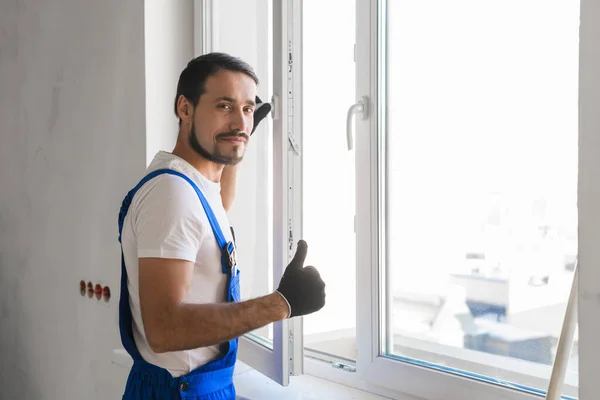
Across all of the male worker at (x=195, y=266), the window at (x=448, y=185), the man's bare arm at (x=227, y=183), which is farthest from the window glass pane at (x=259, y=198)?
the male worker at (x=195, y=266)

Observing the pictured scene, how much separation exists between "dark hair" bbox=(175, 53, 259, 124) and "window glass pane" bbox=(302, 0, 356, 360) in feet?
1.46

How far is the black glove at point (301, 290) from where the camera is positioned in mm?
1160

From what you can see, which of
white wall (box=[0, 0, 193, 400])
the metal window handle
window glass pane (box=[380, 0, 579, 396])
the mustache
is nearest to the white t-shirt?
the mustache

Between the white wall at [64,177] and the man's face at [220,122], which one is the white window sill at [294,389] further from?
the man's face at [220,122]

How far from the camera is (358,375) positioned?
1.64 m

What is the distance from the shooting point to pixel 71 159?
2199 millimetres

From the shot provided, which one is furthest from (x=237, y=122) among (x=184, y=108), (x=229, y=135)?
(x=184, y=108)

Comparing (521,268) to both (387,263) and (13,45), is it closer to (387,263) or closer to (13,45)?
(387,263)

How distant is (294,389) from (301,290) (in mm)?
663

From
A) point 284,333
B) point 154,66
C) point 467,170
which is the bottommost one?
point 284,333

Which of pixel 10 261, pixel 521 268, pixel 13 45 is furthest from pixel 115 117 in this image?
pixel 521 268

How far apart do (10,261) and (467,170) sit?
2128 millimetres

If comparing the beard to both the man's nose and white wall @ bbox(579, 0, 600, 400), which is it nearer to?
the man's nose

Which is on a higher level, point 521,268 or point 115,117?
point 115,117
